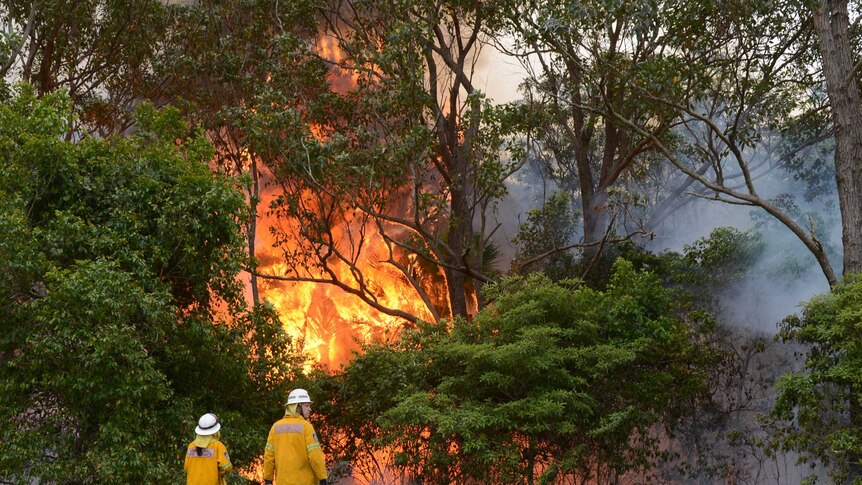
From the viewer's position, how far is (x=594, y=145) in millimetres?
26297

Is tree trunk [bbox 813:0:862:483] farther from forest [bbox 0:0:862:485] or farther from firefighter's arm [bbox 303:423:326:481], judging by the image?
firefighter's arm [bbox 303:423:326:481]

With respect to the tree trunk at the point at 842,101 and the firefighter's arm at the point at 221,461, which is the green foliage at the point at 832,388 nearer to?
the tree trunk at the point at 842,101

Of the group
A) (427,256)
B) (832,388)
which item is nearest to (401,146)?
(427,256)

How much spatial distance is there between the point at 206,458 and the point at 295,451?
85cm

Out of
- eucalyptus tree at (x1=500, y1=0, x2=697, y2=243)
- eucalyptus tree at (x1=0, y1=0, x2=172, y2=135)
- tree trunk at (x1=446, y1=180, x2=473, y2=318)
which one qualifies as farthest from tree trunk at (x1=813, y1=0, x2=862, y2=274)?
eucalyptus tree at (x1=0, y1=0, x2=172, y2=135)

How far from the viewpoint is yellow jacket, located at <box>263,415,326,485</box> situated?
8.59 metres

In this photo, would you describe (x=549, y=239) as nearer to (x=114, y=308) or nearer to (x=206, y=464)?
(x=114, y=308)

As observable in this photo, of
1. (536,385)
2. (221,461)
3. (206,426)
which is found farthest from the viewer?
(536,385)

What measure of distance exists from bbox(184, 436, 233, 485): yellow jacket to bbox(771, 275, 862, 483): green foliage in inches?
274

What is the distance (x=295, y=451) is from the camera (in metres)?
8.61

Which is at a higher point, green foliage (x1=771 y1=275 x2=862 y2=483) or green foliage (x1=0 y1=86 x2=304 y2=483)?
green foliage (x1=0 y1=86 x2=304 y2=483)

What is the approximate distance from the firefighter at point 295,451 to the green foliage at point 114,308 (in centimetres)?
256

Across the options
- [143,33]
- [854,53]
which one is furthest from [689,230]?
[143,33]

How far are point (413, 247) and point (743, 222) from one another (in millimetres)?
7996
